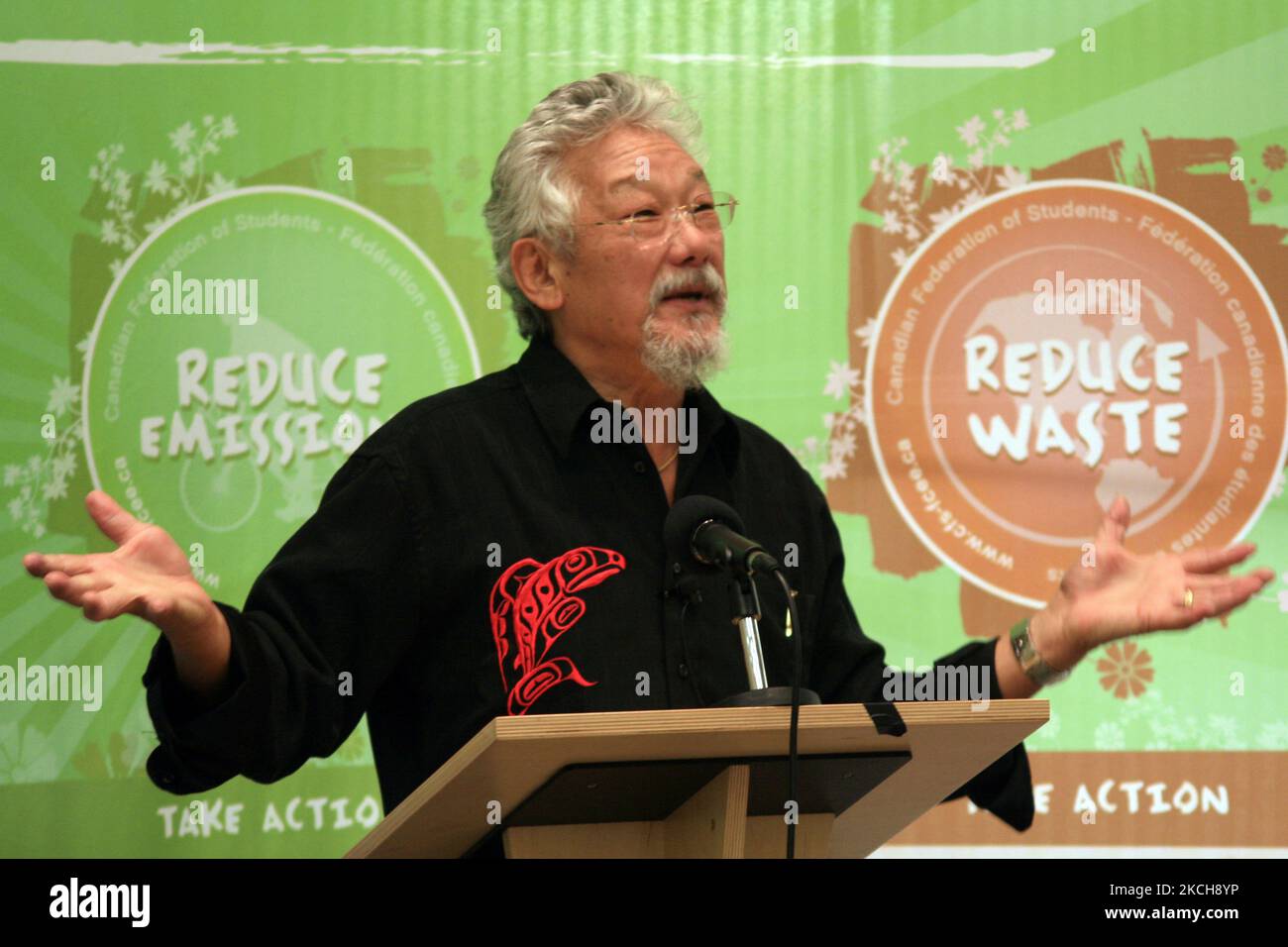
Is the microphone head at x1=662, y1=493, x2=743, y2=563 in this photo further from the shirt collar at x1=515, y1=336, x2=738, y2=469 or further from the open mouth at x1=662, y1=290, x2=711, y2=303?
the open mouth at x1=662, y1=290, x2=711, y2=303

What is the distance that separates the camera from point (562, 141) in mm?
2330

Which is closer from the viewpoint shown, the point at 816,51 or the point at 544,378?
the point at 544,378

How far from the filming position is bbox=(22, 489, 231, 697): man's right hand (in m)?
1.45

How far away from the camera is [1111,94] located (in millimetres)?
3354

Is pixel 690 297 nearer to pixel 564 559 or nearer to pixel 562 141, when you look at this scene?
pixel 562 141

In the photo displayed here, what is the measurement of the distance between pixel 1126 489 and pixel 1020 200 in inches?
26.5

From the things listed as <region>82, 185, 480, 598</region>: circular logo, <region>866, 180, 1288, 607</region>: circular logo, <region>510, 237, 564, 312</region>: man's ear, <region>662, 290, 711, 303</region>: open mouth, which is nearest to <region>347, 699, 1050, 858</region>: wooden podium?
<region>662, 290, 711, 303</region>: open mouth

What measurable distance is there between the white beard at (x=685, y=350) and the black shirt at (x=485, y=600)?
11cm

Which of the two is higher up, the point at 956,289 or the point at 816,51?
the point at 816,51

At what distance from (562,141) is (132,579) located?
1.09 m

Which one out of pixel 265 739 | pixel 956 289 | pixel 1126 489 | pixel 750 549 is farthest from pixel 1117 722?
pixel 265 739

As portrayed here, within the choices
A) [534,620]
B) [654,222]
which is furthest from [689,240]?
[534,620]
